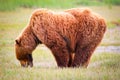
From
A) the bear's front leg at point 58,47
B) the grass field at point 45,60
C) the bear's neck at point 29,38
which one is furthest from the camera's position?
the bear's neck at point 29,38

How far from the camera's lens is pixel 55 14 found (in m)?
4.00

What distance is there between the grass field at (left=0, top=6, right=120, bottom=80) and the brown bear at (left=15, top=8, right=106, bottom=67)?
7 centimetres

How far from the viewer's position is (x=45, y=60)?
3939mm

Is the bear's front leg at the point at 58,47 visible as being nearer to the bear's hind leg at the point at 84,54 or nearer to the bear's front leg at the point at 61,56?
the bear's front leg at the point at 61,56

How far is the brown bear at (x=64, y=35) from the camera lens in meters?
3.95

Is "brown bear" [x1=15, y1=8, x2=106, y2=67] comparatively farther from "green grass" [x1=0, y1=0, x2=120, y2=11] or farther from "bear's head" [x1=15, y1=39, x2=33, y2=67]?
"green grass" [x1=0, y1=0, x2=120, y2=11]

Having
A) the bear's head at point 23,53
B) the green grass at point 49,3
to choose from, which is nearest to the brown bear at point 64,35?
the bear's head at point 23,53

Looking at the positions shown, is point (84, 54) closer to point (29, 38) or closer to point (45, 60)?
point (45, 60)

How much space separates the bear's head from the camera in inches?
160

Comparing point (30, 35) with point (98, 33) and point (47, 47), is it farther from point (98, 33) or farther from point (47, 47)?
point (98, 33)

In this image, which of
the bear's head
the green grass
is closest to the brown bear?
the bear's head

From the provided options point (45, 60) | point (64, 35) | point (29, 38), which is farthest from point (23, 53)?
point (64, 35)

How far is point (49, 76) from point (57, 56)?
493mm

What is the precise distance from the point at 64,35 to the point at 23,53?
1.26 ft
